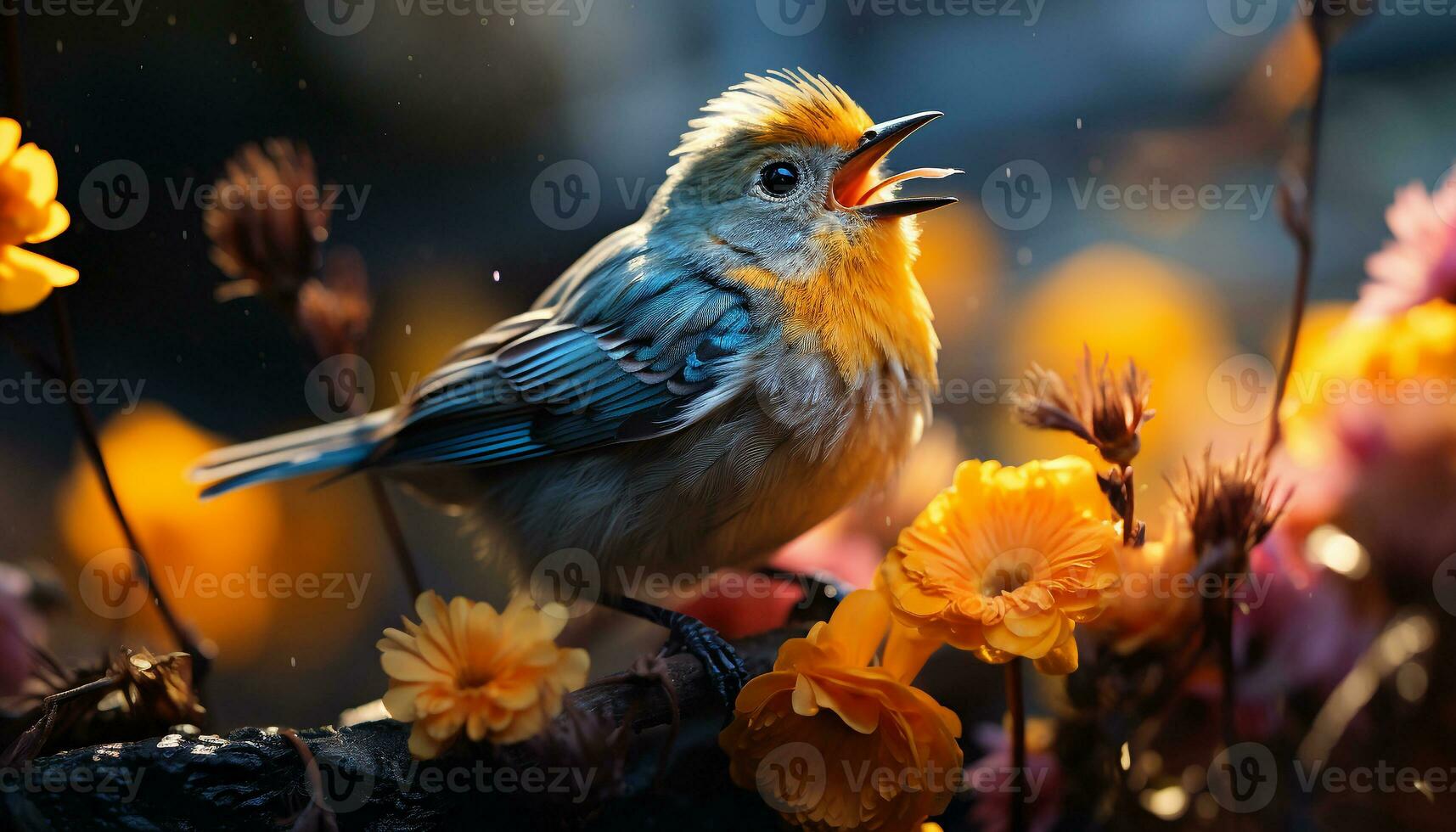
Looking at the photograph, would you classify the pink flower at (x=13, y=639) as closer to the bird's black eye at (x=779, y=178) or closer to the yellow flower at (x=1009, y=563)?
the yellow flower at (x=1009, y=563)

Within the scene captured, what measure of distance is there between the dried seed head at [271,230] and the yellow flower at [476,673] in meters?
0.48

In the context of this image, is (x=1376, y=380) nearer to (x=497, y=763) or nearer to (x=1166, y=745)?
(x=1166, y=745)

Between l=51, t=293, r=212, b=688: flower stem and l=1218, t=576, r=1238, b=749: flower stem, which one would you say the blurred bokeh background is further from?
l=1218, t=576, r=1238, b=749: flower stem

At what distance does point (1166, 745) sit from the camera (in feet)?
3.31

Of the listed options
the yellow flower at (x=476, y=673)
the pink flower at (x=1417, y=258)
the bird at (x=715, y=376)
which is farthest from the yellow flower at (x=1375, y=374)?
the yellow flower at (x=476, y=673)

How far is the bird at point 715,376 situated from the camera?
127cm

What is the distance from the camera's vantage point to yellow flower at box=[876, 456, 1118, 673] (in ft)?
2.91

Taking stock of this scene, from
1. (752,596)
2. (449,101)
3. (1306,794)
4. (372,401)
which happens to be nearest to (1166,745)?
(1306,794)

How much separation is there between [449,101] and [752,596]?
3.30 feet

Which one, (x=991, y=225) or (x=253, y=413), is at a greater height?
(x=991, y=225)

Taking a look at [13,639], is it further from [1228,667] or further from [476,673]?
[1228,667]

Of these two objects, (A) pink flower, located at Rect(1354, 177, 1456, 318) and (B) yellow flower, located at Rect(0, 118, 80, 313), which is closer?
(B) yellow flower, located at Rect(0, 118, 80, 313)

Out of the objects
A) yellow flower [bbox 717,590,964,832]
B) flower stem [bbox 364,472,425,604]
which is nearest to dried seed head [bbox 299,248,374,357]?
flower stem [bbox 364,472,425,604]

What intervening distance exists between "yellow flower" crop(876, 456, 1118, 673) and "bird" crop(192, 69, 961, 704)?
298mm
